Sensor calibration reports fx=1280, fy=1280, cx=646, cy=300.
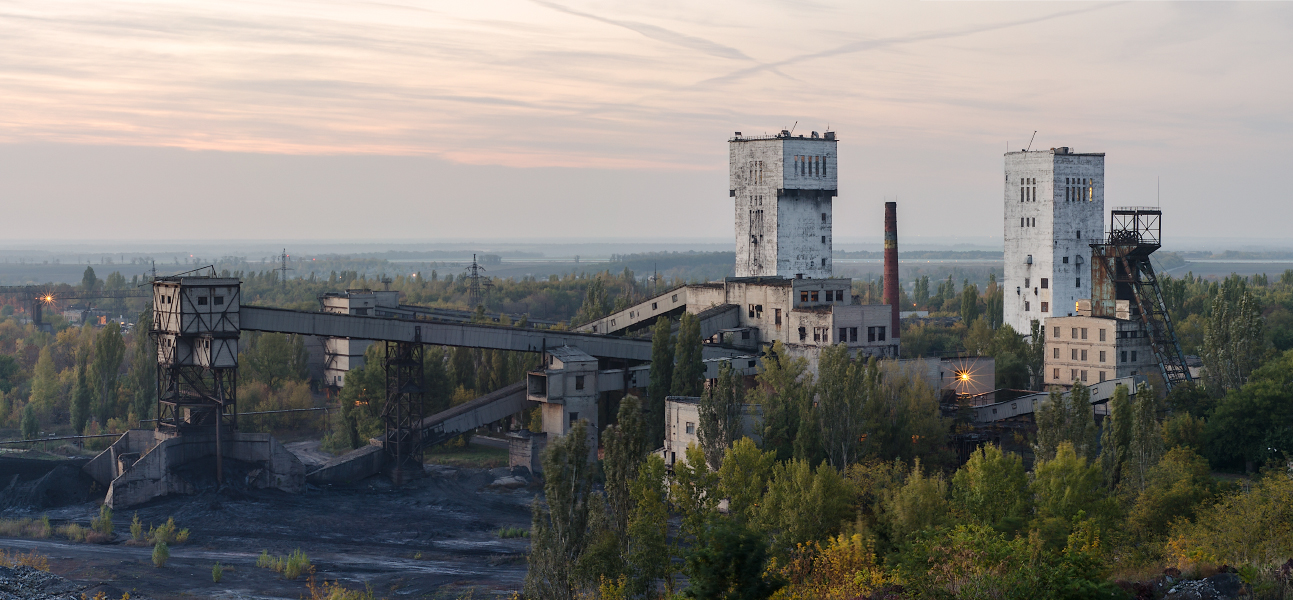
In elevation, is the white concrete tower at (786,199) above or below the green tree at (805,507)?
above

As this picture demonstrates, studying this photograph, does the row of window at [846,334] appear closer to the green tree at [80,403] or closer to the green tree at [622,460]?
the green tree at [622,460]

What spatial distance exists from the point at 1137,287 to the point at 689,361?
30.5m

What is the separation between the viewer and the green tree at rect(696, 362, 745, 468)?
195ft

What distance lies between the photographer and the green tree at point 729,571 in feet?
110

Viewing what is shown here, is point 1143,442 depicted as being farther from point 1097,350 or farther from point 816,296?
point 816,296

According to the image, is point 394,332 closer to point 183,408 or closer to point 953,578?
point 183,408

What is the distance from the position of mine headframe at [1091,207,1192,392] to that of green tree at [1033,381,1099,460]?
23.3 meters

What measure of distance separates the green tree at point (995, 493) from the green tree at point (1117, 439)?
7.93 m

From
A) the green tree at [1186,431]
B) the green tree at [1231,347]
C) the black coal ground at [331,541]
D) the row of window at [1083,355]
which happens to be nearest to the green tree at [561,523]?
the black coal ground at [331,541]

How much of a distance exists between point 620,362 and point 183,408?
27489mm

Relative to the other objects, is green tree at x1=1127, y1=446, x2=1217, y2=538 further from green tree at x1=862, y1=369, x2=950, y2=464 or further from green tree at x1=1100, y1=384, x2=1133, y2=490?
green tree at x1=862, y1=369, x2=950, y2=464

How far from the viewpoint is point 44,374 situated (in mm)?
97500

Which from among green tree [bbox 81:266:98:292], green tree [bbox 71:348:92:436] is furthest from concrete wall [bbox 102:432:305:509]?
green tree [bbox 81:266:98:292]

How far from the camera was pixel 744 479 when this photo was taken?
5006cm
